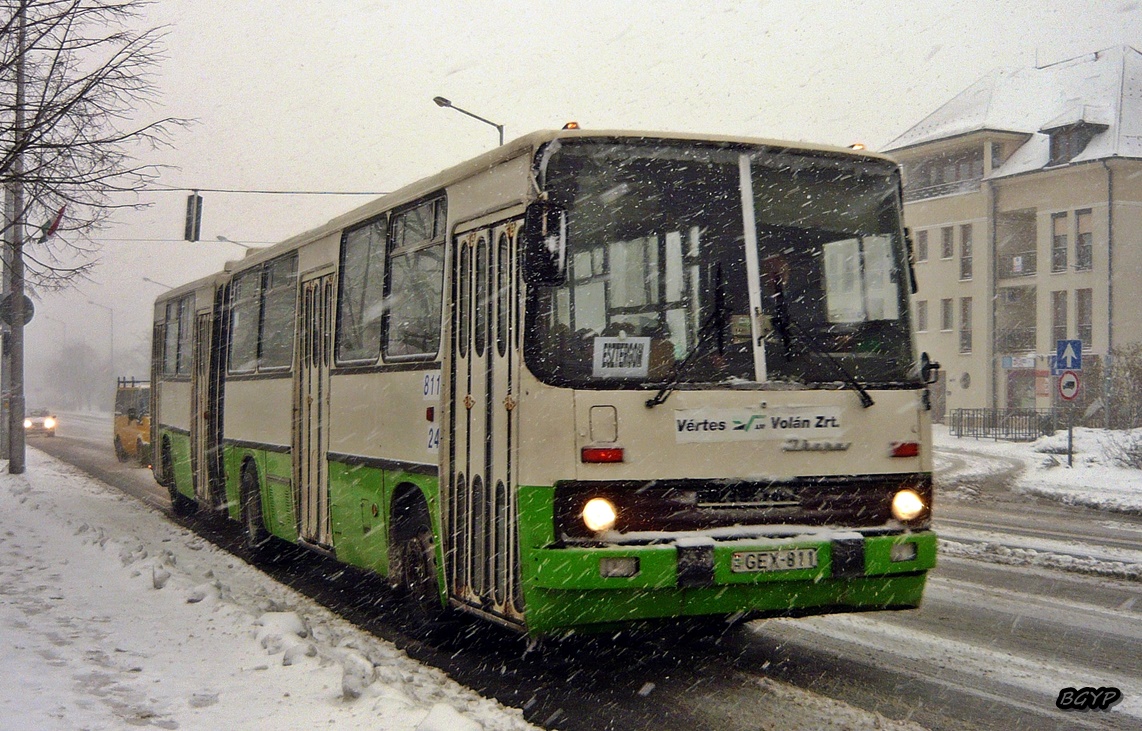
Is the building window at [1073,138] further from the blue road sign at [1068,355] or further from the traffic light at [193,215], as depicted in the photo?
the traffic light at [193,215]

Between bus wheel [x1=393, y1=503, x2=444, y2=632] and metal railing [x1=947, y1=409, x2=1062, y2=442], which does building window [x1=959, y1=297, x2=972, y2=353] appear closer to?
metal railing [x1=947, y1=409, x2=1062, y2=442]

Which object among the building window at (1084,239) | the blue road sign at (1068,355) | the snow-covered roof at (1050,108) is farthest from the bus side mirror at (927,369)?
the building window at (1084,239)

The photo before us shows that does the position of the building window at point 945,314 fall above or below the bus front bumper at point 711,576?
above

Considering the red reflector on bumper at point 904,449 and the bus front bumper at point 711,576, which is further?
the red reflector on bumper at point 904,449

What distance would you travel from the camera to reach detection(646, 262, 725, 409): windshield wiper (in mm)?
6453

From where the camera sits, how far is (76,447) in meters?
39.9

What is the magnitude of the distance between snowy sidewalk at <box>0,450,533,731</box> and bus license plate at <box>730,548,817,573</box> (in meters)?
1.37

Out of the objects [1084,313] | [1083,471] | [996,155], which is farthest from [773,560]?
[996,155]

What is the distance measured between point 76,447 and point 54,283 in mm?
27050

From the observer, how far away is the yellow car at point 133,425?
2848 centimetres

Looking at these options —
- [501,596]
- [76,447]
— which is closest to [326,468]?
[501,596]

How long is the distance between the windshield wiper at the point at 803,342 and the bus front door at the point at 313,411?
4.59 metres

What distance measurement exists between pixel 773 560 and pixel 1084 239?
156 feet

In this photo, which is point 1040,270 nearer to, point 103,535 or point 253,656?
point 103,535
